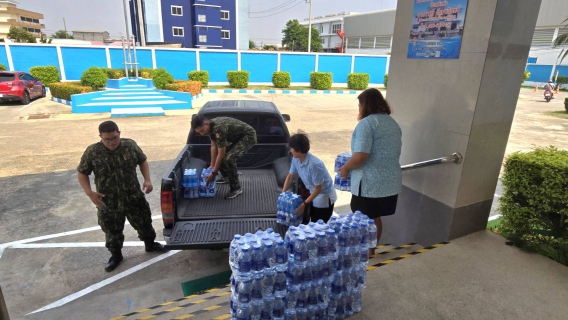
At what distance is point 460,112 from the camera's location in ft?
11.2

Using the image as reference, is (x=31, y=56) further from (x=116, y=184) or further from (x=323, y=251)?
(x=323, y=251)

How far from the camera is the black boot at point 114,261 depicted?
14.0 ft

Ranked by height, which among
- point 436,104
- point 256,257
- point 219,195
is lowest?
point 219,195

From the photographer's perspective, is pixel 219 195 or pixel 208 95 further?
pixel 208 95

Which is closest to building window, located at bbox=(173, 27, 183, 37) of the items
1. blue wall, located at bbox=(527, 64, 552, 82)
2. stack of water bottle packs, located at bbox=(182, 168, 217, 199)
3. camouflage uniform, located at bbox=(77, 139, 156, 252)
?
blue wall, located at bbox=(527, 64, 552, 82)

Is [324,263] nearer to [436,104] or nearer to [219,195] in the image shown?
[436,104]

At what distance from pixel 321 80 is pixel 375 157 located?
2449cm

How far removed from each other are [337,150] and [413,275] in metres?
6.66

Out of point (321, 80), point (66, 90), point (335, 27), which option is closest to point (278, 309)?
point (66, 90)

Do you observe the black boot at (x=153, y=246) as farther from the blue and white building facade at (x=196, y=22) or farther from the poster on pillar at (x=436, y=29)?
the blue and white building facade at (x=196, y=22)

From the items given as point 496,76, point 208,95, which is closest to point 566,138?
point 496,76

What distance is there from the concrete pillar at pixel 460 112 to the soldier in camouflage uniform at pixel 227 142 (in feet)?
7.15

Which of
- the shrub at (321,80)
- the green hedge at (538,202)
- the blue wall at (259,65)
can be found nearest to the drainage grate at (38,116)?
the green hedge at (538,202)

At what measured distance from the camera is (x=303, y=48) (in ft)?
247
